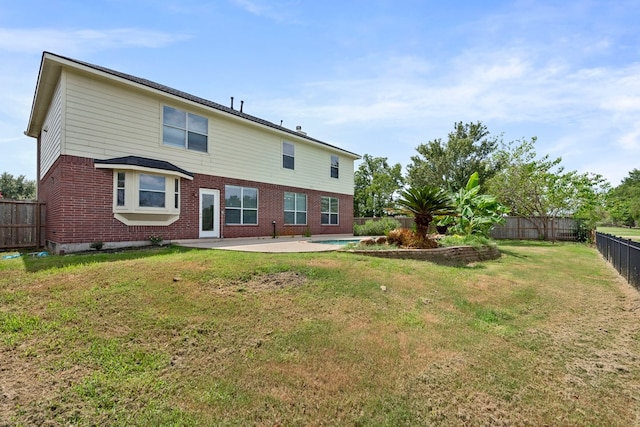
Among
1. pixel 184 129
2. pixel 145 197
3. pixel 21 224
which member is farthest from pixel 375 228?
pixel 21 224

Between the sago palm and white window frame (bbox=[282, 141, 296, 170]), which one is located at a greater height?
white window frame (bbox=[282, 141, 296, 170])

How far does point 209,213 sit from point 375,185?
24.0 m

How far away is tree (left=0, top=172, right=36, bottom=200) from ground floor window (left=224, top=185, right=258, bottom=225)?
33647mm

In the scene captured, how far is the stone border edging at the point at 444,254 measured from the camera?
9141 mm

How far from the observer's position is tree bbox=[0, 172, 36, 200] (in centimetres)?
3350

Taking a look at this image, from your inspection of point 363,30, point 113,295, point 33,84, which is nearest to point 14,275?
point 113,295

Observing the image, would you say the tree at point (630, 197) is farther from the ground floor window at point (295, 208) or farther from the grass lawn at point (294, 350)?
the grass lawn at point (294, 350)

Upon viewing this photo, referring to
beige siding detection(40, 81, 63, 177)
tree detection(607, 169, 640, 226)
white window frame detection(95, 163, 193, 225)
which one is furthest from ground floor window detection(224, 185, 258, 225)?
tree detection(607, 169, 640, 226)

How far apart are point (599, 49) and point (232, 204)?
13.8 metres

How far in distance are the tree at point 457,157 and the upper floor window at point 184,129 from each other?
29210 millimetres

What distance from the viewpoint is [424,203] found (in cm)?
1024

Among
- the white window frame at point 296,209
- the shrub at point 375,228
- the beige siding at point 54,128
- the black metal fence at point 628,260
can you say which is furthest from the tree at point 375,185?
the beige siding at point 54,128

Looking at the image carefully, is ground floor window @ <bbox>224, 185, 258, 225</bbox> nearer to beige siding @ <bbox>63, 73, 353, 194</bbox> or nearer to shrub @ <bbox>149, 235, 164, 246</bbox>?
beige siding @ <bbox>63, 73, 353, 194</bbox>

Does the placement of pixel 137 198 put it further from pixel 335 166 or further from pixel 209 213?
pixel 335 166
